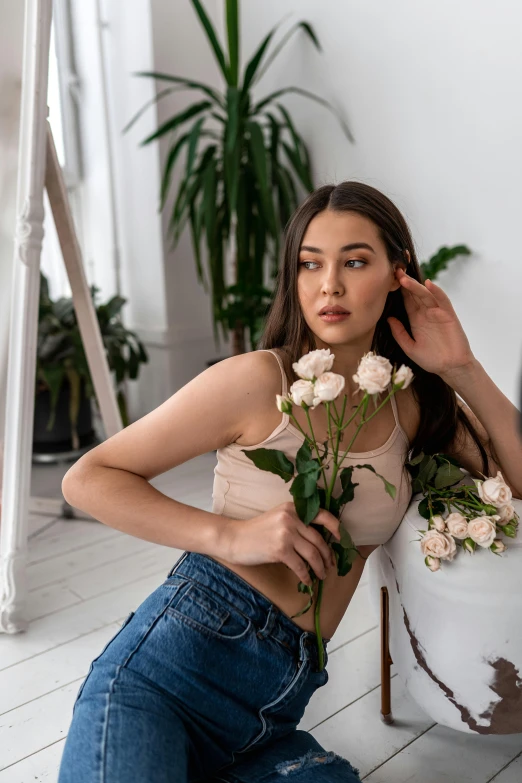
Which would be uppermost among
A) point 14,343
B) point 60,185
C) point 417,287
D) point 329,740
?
point 60,185

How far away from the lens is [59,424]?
3.57 m

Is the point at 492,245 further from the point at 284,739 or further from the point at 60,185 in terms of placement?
the point at 284,739

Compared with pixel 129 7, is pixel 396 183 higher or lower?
lower

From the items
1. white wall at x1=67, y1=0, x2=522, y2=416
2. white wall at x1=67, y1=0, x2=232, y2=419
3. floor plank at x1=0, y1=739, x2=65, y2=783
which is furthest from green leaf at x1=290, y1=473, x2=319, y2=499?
white wall at x1=67, y1=0, x2=232, y2=419

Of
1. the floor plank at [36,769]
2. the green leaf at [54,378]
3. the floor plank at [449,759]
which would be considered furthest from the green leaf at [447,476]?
the green leaf at [54,378]

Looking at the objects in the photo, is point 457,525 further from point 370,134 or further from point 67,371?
point 67,371

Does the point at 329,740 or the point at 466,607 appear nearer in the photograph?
the point at 466,607

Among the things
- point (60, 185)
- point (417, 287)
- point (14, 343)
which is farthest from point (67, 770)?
point (60, 185)

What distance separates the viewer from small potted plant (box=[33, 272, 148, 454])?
3.33m

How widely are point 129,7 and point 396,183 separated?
162cm

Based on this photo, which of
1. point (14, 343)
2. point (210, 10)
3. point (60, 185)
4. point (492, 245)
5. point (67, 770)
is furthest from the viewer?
point (210, 10)

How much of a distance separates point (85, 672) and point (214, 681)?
79 cm

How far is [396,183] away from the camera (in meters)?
3.05

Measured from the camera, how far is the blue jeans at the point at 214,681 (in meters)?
1.18
